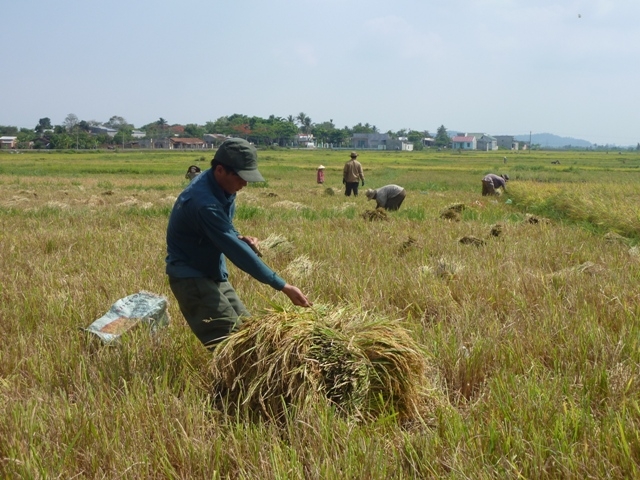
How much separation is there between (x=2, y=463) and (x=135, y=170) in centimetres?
3510

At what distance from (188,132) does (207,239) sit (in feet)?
432

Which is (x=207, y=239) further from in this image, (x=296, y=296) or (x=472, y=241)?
(x=472, y=241)

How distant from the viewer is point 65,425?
2.73 m

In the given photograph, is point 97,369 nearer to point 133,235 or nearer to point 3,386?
point 3,386

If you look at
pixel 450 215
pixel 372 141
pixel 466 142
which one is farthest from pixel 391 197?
pixel 466 142

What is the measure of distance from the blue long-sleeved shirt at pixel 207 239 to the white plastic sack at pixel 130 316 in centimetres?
65

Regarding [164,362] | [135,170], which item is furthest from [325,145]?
[164,362]

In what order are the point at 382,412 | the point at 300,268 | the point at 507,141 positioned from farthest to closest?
1. the point at 507,141
2. the point at 300,268
3. the point at 382,412

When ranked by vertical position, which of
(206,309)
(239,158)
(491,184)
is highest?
(239,158)

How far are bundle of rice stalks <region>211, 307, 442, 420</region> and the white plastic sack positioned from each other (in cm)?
119

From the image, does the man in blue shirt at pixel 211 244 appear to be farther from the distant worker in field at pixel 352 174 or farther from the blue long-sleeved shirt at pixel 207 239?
the distant worker in field at pixel 352 174

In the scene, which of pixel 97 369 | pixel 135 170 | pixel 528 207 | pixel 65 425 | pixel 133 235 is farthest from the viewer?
pixel 135 170

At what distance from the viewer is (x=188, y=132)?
130250mm

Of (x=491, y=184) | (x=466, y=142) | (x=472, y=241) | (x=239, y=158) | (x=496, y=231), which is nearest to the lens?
(x=239, y=158)
